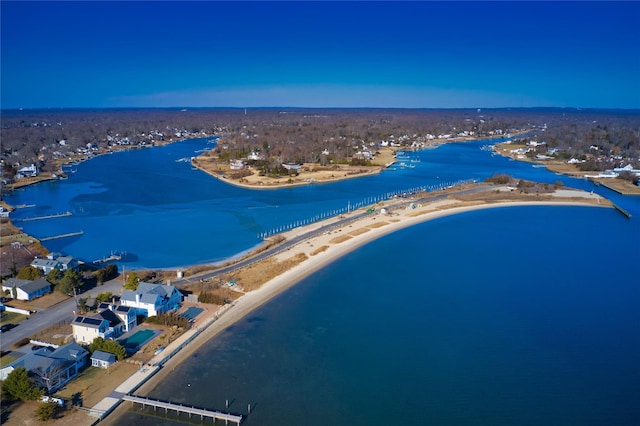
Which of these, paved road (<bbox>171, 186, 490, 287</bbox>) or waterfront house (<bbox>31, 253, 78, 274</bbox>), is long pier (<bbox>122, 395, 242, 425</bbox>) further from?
waterfront house (<bbox>31, 253, 78, 274</bbox>)

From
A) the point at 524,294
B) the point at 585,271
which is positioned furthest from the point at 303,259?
the point at 585,271

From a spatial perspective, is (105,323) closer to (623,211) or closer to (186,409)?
(186,409)

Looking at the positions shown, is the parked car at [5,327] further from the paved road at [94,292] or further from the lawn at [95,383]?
the lawn at [95,383]

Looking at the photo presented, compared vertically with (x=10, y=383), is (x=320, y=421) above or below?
below

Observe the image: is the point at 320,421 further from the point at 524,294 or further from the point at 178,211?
the point at 178,211

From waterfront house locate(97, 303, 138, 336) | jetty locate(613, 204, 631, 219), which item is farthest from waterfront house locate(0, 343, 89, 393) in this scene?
jetty locate(613, 204, 631, 219)
